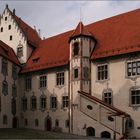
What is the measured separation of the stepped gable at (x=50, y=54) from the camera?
4384 cm

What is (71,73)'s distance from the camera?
40.9 metres

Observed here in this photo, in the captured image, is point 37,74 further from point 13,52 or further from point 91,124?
point 91,124

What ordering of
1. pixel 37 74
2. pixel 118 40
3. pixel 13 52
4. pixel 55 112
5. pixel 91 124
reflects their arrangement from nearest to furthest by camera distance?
1. pixel 91 124
2. pixel 118 40
3. pixel 55 112
4. pixel 37 74
5. pixel 13 52

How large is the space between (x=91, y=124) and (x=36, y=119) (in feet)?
33.5

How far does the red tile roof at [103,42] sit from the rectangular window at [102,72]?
115 centimetres

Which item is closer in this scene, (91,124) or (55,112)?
(91,124)

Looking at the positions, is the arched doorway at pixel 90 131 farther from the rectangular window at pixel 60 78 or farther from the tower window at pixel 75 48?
the tower window at pixel 75 48

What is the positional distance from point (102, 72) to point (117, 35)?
485 centimetres

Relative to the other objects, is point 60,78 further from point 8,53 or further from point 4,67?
point 8,53

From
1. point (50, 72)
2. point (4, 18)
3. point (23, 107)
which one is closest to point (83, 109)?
point (50, 72)

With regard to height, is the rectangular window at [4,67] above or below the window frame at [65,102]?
above

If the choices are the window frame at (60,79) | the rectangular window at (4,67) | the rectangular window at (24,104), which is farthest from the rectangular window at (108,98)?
the rectangular window at (4,67)

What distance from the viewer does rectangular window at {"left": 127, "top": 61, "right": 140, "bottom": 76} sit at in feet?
119

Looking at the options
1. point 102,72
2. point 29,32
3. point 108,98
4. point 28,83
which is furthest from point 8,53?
point 108,98
